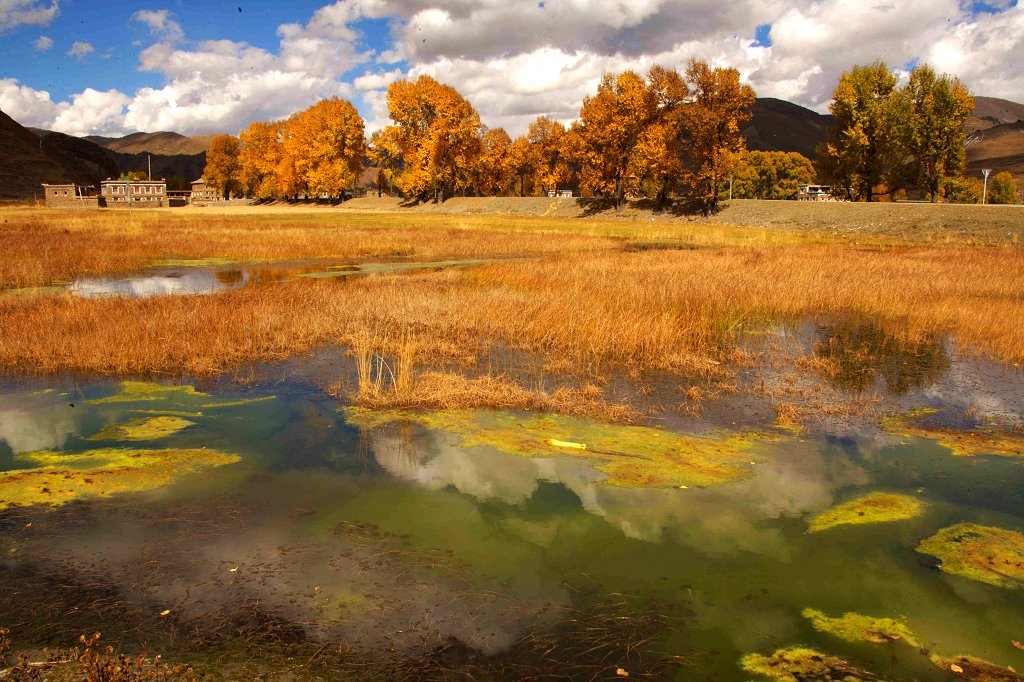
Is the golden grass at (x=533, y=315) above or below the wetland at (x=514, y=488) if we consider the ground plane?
above

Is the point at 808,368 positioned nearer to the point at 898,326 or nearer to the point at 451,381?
the point at 898,326

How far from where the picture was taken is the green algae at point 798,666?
4414 mm

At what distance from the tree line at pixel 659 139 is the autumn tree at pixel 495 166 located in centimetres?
29

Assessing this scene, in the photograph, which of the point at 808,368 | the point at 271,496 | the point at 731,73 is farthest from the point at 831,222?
the point at 271,496

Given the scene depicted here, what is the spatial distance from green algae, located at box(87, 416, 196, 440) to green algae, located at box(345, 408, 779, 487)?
2.36 m

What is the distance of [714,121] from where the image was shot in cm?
5278

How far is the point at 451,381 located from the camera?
413 inches

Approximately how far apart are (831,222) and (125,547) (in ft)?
150

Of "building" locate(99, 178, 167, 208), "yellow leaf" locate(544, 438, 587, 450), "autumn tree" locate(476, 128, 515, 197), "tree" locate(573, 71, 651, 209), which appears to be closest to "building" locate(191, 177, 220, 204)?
"building" locate(99, 178, 167, 208)

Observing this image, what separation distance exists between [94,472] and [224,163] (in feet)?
383

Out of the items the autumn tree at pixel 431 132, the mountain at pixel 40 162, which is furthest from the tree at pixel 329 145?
the mountain at pixel 40 162

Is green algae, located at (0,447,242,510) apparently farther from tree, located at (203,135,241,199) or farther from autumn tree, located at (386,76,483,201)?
tree, located at (203,135,241,199)

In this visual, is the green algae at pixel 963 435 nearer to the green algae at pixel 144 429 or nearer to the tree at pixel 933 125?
the green algae at pixel 144 429

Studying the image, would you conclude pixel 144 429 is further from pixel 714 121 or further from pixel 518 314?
pixel 714 121
